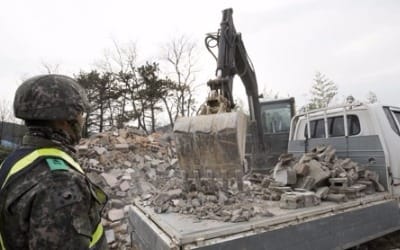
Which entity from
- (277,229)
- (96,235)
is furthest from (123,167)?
(96,235)

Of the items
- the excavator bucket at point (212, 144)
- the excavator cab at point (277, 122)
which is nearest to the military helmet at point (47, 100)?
the excavator bucket at point (212, 144)

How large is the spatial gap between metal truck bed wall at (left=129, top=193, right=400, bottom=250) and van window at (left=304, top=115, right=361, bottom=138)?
4.56 ft

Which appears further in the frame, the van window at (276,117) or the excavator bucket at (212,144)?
the van window at (276,117)

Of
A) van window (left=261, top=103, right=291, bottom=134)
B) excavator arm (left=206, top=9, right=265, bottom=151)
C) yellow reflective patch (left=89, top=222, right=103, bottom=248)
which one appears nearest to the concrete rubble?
excavator arm (left=206, top=9, right=265, bottom=151)

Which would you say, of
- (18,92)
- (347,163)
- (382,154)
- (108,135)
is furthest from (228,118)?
(108,135)

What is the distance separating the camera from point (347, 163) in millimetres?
4648

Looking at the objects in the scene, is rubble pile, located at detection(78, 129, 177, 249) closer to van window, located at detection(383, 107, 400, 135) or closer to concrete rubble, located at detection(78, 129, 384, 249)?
concrete rubble, located at detection(78, 129, 384, 249)

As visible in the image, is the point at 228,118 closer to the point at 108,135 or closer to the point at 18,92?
the point at 18,92

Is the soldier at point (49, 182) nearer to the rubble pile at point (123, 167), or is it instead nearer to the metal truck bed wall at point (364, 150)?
the metal truck bed wall at point (364, 150)

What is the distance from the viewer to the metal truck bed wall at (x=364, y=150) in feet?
15.1

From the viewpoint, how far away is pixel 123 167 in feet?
35.7

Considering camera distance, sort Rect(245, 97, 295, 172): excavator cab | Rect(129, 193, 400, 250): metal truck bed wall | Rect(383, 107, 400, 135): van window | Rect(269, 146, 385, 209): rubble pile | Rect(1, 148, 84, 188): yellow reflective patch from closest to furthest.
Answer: Rect(1, 148, 84, 188): yellow reflective patch < Rect(129, 193, 400, 250): metal truck bed wall < Rect(269, 146, 385, 209): rubble pile < Rect(383, 107, 400, 135): van window < Rect(245, 97, 295, 172): excavator cab

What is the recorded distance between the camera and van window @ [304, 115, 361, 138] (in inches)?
203

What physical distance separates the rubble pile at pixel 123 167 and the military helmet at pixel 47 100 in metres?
5.80
